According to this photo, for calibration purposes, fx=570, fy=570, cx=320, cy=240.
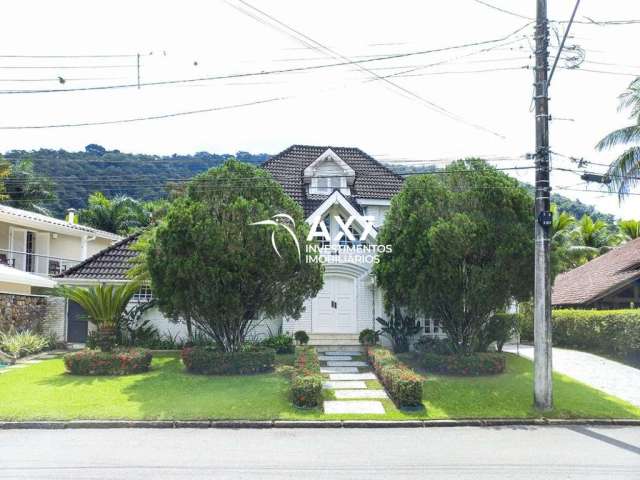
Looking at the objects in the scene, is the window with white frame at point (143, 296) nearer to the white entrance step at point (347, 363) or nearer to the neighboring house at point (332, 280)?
the neighboring house at point (332, 280)

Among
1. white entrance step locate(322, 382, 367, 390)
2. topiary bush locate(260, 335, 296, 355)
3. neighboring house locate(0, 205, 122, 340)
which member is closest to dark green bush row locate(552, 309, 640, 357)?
white entrance step locate(322, 382, 367, 390)

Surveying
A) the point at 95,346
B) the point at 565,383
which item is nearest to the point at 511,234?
the point at 565,383

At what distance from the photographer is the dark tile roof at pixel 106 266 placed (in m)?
→ 21.6

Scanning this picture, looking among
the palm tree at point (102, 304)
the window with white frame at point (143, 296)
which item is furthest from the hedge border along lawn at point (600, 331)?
the palm tree at point (102, 304)

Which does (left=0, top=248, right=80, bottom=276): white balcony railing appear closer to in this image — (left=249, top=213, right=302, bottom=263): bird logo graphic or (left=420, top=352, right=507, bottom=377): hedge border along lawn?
(left=249, top=213, right=302, bottom=263): bird logo graphic

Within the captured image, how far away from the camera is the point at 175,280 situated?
51.0ft

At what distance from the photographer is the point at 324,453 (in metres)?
9.38

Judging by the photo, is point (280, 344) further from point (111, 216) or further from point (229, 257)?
point (111, 216)

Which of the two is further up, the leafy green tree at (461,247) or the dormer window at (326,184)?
the dormer window at (326,184)

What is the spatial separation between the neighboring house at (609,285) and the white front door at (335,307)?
31.9ft

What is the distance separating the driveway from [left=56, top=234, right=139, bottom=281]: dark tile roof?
14947mm

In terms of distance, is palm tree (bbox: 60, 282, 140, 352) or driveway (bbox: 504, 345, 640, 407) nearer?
driveway (bbox: 504, 345, 640, 407)

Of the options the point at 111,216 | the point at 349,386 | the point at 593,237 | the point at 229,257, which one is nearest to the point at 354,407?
the point at 349,386

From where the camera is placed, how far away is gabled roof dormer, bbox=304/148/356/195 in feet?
84.6
